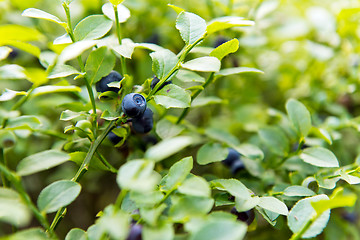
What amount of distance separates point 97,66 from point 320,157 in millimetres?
572

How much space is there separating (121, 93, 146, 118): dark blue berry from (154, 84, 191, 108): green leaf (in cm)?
3

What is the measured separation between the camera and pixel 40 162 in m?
0.59

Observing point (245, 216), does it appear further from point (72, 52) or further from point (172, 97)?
point (72, 52)

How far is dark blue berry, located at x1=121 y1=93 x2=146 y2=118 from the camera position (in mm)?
669

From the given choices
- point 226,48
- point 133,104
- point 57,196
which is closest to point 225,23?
point 226,48

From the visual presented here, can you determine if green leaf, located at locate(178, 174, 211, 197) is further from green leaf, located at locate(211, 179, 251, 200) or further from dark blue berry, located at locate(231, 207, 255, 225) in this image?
dark blue berry, located at locate(231, 207, 255, 225)

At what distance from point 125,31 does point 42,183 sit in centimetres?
69

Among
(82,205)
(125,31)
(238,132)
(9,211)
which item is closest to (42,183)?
(82,205)

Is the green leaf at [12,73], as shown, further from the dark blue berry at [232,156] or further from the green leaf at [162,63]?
the dark blue berry at [232,156]

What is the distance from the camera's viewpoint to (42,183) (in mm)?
1346

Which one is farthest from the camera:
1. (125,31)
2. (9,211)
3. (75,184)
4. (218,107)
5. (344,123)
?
(218,107)

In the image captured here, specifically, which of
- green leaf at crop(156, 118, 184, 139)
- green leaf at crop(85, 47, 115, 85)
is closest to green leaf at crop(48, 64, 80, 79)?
green leaf at crop(85, 47, 115, 85)

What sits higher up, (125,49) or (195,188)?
(125,49)

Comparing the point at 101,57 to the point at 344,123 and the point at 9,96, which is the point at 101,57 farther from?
the point at 344,123
